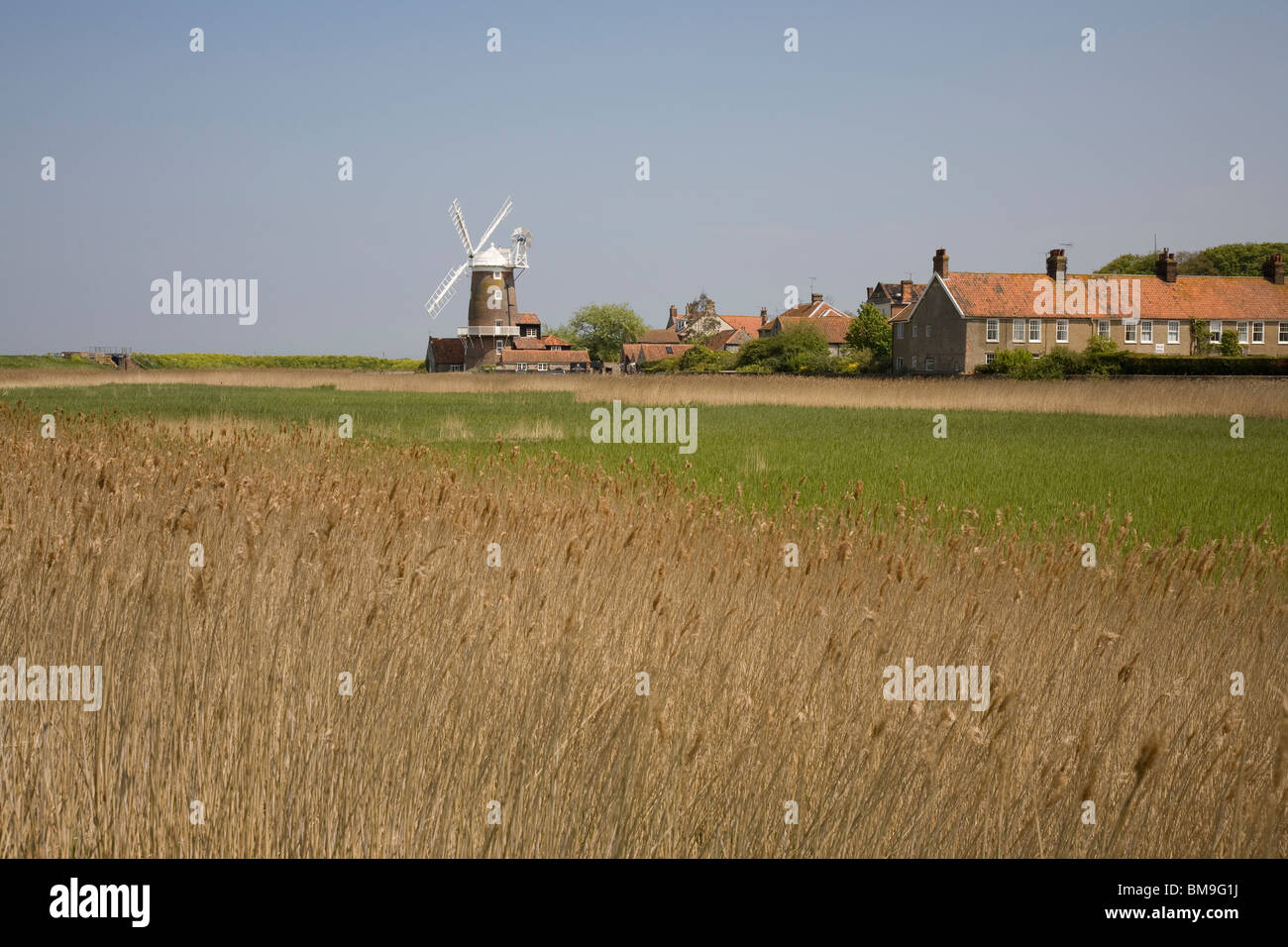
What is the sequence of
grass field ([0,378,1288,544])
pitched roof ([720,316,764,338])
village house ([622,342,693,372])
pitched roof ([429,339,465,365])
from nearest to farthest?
grass field ([0,378,1288,544]) → pitched roof ([429,339,465,365]) → village house ([622,342,693,372]) → pitched roof ([720,316,764,338])

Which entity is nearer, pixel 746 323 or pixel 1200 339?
pixel 1200 339

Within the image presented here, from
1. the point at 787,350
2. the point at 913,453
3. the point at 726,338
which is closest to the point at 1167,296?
the point at 787,350

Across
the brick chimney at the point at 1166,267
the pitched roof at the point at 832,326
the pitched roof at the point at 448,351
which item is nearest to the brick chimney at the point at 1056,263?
the brick chimney at the point at 1166,267

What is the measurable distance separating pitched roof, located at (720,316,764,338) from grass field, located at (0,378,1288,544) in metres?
109

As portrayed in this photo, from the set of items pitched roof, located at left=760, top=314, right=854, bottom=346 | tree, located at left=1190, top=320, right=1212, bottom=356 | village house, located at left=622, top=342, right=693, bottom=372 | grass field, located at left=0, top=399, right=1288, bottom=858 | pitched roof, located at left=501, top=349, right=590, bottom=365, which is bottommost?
grass field, located at left=0, top=399, right=1288, bottom=858

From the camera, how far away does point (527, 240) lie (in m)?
90.3

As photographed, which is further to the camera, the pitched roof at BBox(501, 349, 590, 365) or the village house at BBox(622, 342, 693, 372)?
the village house at BBox(622, 342, 693, 372)

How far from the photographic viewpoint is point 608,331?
5492 inches

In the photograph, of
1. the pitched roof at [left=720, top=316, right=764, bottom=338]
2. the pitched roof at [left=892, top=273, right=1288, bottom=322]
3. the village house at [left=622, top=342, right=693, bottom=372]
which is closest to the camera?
the pitched roof at [left=892, top=273, right=1288, bottom=322]

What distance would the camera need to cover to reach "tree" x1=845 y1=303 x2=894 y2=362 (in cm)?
8381

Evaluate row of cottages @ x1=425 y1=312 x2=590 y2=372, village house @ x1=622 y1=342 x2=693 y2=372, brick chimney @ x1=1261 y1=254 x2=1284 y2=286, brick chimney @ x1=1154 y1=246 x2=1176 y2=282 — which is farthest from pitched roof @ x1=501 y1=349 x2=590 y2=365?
brick chimney @ x1=1261 y1=254 x2=1284 y2=286

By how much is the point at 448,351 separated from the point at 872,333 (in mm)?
43075

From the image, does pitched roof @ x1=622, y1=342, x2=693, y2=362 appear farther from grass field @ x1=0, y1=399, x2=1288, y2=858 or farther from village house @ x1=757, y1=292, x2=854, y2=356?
grass field @ x1=0, y1=399, x2=1288, y2=858

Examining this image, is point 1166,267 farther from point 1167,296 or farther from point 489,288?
point 489,288
